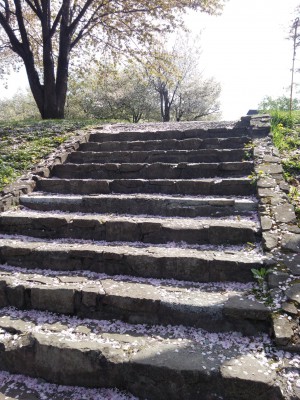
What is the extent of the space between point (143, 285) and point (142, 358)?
2.49 ft

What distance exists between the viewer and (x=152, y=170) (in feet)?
15.8

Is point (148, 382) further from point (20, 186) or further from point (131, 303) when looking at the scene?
point (20, 186)

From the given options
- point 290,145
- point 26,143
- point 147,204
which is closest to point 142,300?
point 147,204

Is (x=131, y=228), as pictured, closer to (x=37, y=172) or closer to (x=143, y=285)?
(x=143, y=285)

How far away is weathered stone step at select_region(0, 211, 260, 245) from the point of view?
3.21 meters

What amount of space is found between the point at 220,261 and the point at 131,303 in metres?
0.89

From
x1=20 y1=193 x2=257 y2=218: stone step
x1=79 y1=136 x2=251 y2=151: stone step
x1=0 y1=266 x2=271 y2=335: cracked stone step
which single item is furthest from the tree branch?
x1=0 y1=266 x2=271 y2=335: cracked stone step

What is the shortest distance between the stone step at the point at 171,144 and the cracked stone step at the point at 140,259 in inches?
107

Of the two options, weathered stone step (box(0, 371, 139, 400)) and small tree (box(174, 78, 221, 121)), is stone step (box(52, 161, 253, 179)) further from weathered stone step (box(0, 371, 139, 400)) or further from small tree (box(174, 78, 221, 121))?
small tree (box(174, 78, 221, 121))

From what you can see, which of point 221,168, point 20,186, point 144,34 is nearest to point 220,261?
point 221,168

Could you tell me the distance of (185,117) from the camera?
25625mm

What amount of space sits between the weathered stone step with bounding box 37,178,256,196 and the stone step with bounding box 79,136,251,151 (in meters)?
1.28

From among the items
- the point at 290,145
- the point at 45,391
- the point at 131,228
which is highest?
the point at 290,145

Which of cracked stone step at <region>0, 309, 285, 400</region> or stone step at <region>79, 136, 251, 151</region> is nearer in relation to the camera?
cracked stone step at <region>0, 309, 285, 400</region>
